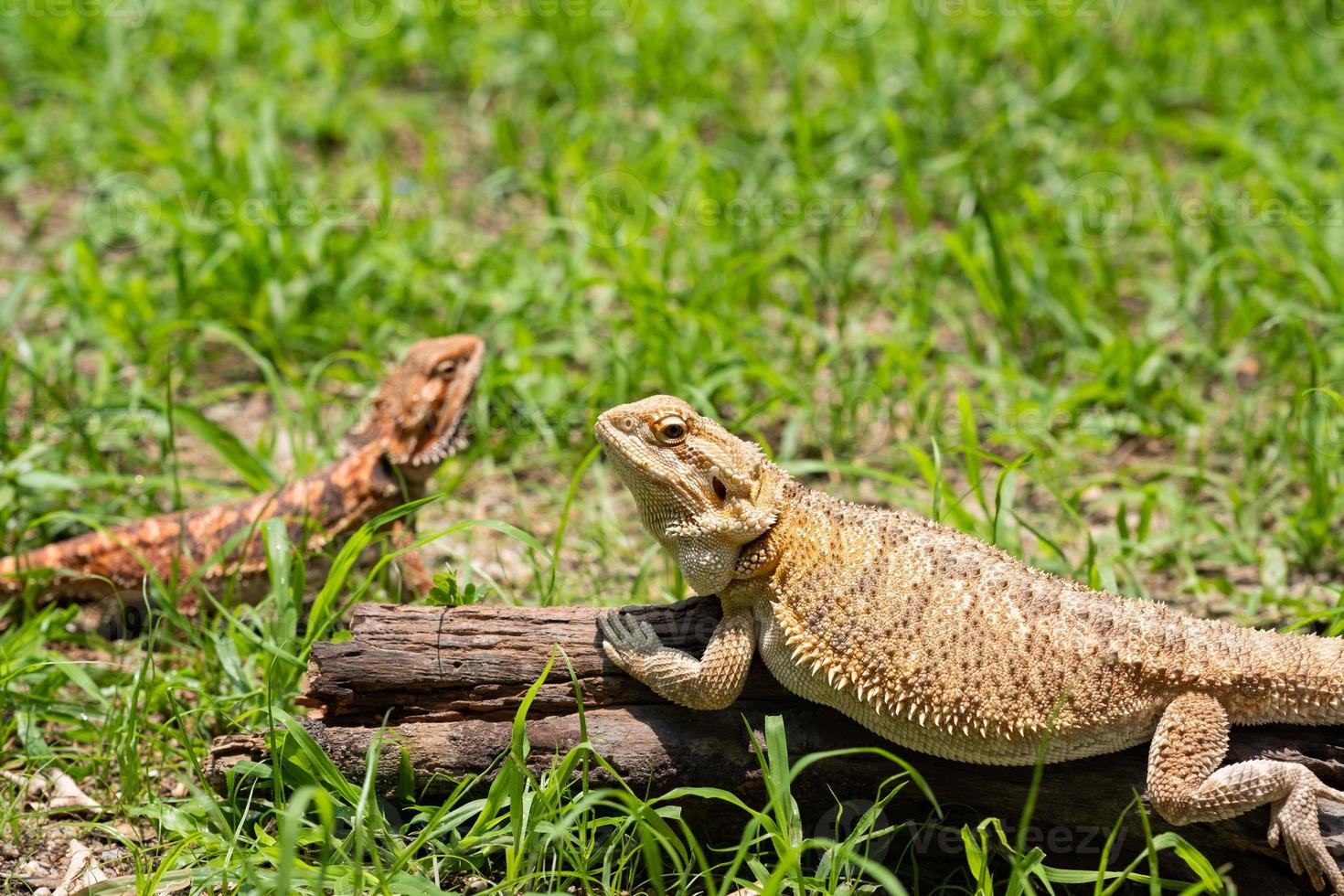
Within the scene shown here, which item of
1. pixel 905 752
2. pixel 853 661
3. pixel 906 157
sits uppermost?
pixel 906 157

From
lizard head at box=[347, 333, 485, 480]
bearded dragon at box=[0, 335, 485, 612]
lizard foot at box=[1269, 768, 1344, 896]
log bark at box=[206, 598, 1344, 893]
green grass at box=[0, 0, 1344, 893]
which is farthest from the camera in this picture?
lizard head at box=[347, 333, 485, 480]

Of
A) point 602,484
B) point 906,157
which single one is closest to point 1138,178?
point 906,157

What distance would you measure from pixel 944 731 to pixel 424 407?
9.10ft

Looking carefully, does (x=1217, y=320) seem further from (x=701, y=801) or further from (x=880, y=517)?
(x=701, y=801)

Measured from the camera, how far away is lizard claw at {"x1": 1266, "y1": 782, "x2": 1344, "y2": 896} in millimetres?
3164

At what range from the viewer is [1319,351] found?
5816 millimetres

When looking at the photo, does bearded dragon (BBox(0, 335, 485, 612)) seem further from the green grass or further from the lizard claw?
the lizard claw

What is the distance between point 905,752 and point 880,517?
2.15 feet

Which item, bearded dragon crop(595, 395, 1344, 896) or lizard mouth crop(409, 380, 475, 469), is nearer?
bearded dragon crop(595, 395, 1344, 896)

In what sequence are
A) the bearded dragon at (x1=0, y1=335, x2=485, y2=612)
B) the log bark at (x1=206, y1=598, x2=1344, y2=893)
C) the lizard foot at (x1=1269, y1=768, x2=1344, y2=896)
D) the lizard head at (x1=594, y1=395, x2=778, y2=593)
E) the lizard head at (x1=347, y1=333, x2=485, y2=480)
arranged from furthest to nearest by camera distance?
the lizard head at (x1=347, y1=333, x2=485, y2=480) → the bearded dragon at (x1=0, y1=335, x2=485, y2=612) → the lizard head at (x1=594, y1=395, x2=778, y2=593) → the log bark at (x1=206, y1=598, x2=1344, y2=893) → the lizard foot at (x1=1269, y1=768, x2=1344, y2=896)

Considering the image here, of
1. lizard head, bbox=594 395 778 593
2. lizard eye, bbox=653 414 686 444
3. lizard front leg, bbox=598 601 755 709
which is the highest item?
lizard eye, bbox=653 414 686 444

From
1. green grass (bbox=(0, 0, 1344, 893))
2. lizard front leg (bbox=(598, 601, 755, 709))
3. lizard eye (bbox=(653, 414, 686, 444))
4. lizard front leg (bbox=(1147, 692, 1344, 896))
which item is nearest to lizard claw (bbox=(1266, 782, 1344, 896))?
lizard front leg (bbox=(1147, 692, 1344, 896))

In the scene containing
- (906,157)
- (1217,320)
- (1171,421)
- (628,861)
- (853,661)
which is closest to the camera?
(853,661)

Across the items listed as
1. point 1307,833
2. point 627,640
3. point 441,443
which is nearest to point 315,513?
point 441,443
